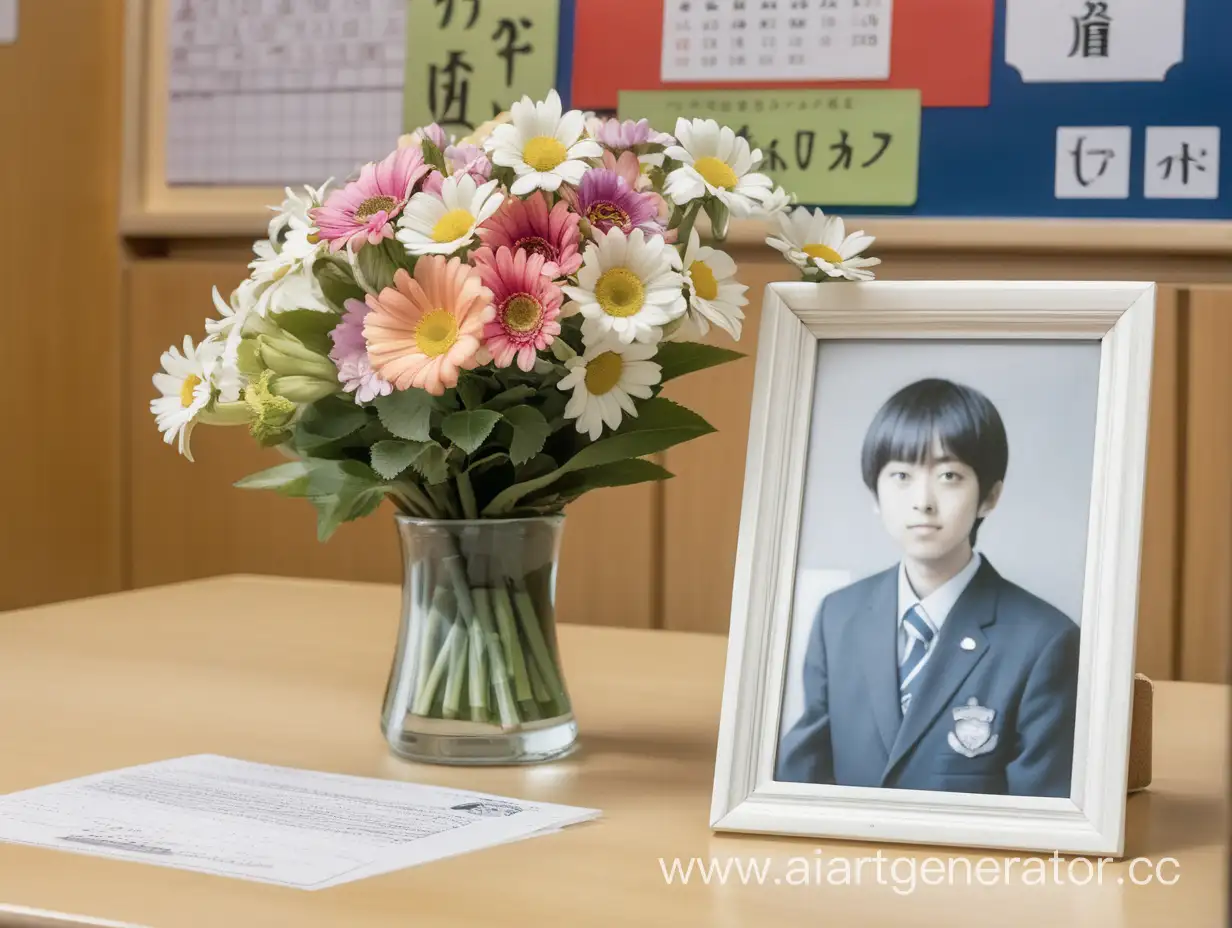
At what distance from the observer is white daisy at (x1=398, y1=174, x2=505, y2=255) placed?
0.73m

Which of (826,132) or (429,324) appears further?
(826,132)

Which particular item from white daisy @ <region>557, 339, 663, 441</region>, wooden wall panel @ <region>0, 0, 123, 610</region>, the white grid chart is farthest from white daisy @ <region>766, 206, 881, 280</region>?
wooden wall panel @ <region>0, 0, 123, 610</region>

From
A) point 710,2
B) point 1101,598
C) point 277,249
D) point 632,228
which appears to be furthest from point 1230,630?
point 710,2

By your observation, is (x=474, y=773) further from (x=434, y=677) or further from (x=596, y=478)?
(x=596, y=478)

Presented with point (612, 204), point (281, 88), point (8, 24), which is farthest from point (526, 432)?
point (8, 24)

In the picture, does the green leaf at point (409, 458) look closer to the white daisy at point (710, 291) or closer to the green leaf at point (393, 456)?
the green leaf at point (393, 456)

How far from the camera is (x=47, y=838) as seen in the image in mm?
675

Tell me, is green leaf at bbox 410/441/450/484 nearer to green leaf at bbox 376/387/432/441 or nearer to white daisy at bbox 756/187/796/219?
green leaf at bbox 376/387/432/441

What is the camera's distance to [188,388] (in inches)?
32.5

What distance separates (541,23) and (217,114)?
1.36 feet

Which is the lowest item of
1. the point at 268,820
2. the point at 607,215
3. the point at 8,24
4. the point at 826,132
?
the point at 268,820

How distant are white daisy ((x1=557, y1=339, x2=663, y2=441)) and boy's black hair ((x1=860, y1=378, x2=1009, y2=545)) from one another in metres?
0.12

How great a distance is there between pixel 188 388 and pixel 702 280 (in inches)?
11.7

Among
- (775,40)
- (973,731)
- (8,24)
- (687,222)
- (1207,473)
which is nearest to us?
(973,731)
